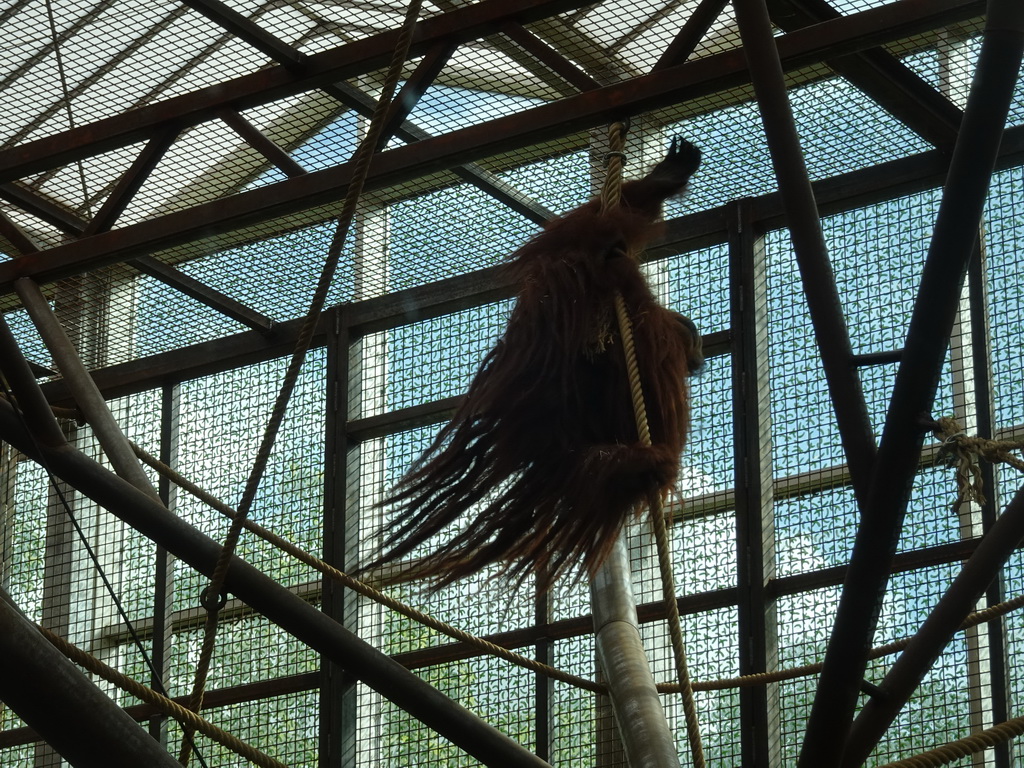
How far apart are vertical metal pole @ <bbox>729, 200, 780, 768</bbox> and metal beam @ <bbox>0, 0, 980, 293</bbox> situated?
1186mm

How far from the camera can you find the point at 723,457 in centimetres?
447

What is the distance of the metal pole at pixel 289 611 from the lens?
297cm

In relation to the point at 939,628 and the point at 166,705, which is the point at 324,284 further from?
the point at 939,628

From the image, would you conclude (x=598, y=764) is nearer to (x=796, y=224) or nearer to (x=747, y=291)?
(x=747, y=291)

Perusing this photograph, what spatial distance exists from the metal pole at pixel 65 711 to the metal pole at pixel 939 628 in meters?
1.32

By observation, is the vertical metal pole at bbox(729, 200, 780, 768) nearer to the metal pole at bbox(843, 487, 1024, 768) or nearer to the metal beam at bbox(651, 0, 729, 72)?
the metal beam at bbox(651, 0, 729, 72)

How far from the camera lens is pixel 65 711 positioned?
162cm

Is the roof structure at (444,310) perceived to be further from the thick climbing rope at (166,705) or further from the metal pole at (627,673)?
the thick climbing rope at (166,705)

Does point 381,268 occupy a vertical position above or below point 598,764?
above

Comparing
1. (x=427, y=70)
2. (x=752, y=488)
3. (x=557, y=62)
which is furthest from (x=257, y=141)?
(x=752, y=488)

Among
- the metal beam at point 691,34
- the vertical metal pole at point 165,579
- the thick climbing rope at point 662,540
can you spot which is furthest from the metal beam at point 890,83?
the vertical metal pole at point 165,579

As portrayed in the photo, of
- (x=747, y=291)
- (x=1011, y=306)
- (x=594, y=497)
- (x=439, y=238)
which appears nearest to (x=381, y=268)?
(x=439, y=238)

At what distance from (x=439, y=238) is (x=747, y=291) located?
1078 millimetres

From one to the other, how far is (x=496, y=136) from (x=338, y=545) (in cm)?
191
